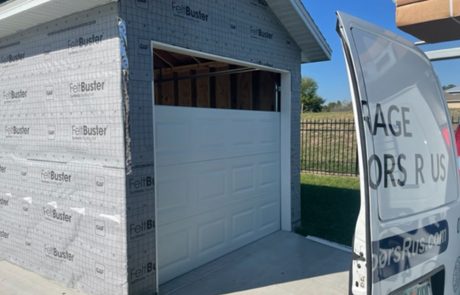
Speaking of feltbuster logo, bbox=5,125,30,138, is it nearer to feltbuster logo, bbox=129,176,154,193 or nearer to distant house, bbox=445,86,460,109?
feltbuster logo, bbox=129,176,154,193

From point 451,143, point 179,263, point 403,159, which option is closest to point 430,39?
point 451,143

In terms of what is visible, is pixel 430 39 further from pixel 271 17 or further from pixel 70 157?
pixel 70 157

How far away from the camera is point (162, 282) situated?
390cm

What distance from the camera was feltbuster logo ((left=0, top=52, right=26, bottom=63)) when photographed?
13.4 ft

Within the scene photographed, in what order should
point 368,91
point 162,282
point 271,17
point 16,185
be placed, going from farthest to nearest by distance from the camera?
point 271,17 < point 16,185 < point 162,282 < point 368,91

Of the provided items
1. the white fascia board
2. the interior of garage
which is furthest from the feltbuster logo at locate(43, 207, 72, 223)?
the white fascia board

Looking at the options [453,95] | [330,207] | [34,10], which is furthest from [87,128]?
[330,207]

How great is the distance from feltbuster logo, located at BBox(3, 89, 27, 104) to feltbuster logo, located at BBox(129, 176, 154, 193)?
196 cm

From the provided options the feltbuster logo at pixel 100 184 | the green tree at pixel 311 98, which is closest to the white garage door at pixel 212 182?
the feltbuster logo at pixel 100 184

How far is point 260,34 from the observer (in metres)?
4.89

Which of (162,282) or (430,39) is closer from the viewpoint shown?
(430,39)

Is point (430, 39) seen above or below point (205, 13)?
below

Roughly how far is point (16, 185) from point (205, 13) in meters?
3.12

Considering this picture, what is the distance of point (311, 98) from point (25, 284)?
1564 inches
